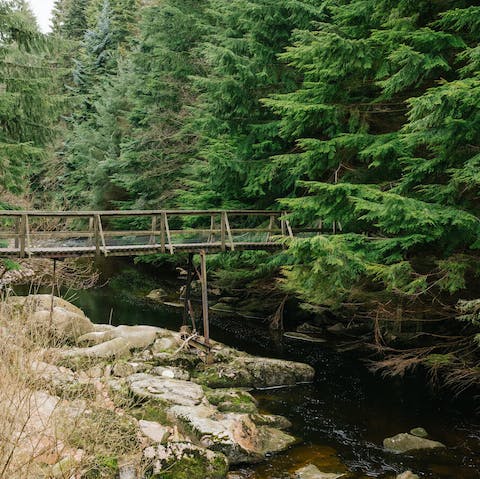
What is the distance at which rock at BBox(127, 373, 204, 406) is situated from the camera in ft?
27.3

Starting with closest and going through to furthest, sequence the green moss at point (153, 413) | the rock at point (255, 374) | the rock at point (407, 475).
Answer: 1. the rock at point (407, 475)
2. the green moss at point (153, 413)
3. the rock at point (255, 374)

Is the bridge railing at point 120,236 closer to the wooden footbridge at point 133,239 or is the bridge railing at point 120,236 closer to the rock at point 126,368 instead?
the wooden footbridge at point 133,239

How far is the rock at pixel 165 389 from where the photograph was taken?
831cm

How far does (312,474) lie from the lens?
6.92 meters

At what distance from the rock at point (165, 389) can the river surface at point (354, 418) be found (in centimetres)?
135

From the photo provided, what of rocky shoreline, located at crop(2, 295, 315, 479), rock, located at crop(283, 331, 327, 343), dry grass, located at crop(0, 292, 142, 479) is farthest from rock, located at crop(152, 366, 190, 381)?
rock, located at crop(283, 331, 327, 343)

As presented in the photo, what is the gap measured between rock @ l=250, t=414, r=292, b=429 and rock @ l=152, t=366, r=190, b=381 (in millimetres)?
2056

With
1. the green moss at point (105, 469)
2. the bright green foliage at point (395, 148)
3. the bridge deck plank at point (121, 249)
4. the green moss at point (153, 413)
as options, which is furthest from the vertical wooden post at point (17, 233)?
the green moss at point (105, 469)

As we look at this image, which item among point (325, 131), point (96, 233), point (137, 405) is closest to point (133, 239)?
point (96, 233)

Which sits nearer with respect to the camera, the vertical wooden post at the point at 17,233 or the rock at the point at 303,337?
the vertical wooden post at the point at 17,233

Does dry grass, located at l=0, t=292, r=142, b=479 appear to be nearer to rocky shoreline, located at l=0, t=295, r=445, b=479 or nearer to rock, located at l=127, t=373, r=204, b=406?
rocky shoreline, located at l=0, t=295, r=445, b=479

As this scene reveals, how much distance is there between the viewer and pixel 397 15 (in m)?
10.8

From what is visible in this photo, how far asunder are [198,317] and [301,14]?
36.1ft

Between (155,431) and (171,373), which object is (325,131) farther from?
(155,431)
